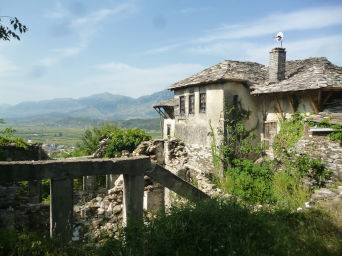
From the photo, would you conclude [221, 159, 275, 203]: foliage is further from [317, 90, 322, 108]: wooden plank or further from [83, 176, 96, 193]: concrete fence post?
[83, 176, 96, 193]: concrete fence post

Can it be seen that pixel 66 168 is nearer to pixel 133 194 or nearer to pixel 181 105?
pixel 133 194

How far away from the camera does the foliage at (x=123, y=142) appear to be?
17.6m

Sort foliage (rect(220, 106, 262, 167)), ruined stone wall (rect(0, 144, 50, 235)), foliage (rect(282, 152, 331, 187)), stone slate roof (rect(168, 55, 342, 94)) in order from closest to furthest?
1. ruined stone wall (rect(0, 144, 50, 235))
2. foliage (rect(282, 152, 331, 187))
3. stone slate roof (rect(168, 55, 342, 94))
4. foliage (rect(220, 106, 262, 167))

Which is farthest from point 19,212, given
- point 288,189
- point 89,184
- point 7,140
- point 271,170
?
point 271,170

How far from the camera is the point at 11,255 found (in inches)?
163

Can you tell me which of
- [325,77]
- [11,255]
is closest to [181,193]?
[11,255]

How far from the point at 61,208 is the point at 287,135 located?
405 inches

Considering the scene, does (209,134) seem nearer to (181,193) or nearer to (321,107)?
(321,107)

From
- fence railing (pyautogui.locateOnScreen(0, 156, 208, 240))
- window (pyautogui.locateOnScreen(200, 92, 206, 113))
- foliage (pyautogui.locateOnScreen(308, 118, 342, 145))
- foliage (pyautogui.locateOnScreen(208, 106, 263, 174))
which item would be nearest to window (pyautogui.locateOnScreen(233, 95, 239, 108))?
foliage (pyautogui.locateOnScreen(208, 106, 263, 174))

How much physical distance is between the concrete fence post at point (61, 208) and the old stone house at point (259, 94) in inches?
378

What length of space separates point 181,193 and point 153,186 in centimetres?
371

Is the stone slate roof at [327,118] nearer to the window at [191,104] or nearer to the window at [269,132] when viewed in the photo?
the window at [269,132]

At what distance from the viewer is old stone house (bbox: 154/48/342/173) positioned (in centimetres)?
1091

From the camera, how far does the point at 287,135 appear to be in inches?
472
